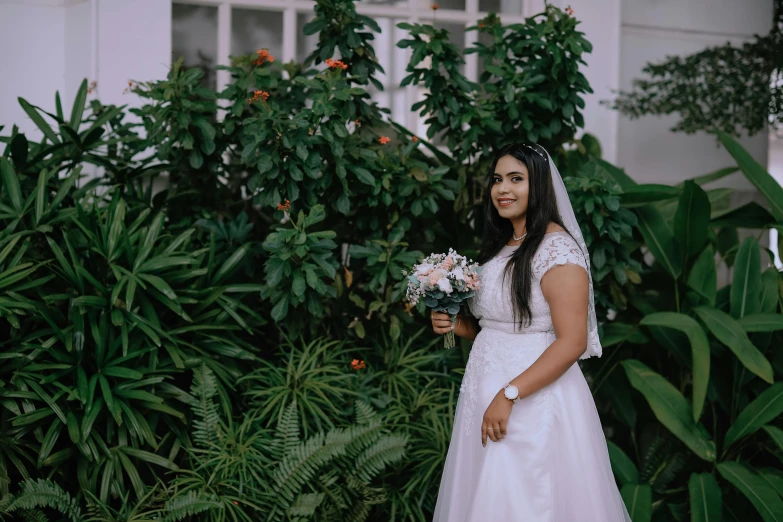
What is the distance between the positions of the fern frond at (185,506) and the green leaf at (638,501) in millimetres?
1984

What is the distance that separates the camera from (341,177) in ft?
13.9

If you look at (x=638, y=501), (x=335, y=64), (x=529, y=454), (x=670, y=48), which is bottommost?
(x=638, y=501)

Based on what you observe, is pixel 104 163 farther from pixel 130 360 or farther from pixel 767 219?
pixel 767 219

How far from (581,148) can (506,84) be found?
2.12 feet

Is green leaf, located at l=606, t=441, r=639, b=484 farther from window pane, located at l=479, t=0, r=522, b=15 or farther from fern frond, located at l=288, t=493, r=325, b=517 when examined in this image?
window pane, located at l=479, t=0, r=522, b=15

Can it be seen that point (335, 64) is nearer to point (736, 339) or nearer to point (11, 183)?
point (11, 183)

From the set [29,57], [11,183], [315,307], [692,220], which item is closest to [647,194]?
[692,220]

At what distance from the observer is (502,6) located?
6.20 m

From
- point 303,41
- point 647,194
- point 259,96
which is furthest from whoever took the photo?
point 303,41

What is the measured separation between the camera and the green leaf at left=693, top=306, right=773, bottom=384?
156 inches

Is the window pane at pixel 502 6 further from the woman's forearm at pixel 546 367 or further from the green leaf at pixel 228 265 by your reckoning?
the woman's forearm at pixel 546 367

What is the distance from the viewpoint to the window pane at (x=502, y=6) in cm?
612

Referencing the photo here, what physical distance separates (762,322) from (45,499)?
3601 mm

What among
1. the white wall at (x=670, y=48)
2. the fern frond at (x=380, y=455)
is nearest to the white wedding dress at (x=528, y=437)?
the fern frond at (x=380, y=455)
